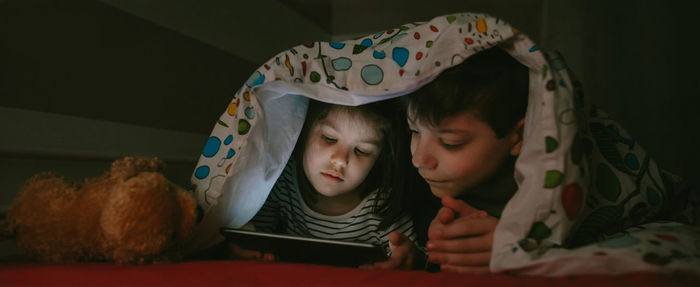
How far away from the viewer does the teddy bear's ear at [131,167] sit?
0.62m

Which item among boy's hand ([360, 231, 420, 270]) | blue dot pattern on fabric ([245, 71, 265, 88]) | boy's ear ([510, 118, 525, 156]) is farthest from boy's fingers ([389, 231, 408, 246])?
blue dot pattern on fabric ([245, 71, 265, 88])

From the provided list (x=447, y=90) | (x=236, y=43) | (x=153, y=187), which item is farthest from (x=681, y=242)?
(x=236, y=43)

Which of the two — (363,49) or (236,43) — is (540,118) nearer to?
(363,49)

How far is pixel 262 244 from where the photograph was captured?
0.67m

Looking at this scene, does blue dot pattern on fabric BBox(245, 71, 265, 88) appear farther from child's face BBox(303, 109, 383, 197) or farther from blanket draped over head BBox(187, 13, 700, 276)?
child's face BBox(303, 109, 383, 197)

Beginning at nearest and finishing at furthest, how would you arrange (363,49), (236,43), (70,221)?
(70,221), (363,49), (236,43)

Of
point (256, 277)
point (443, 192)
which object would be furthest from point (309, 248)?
point (443, 192)

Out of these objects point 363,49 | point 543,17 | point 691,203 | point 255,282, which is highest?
point 543,17

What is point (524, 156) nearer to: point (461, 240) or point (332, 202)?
point (461, 240)

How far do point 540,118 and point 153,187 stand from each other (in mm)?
492

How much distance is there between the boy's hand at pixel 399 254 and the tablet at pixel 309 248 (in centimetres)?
5

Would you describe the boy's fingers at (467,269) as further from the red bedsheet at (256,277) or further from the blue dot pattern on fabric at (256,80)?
the blue dot pattern on fabric at (256,80)

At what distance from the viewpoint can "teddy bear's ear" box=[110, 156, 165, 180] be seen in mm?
622

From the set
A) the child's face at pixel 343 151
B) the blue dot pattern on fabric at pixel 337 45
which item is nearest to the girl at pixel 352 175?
the child's face at pixel 343 151
